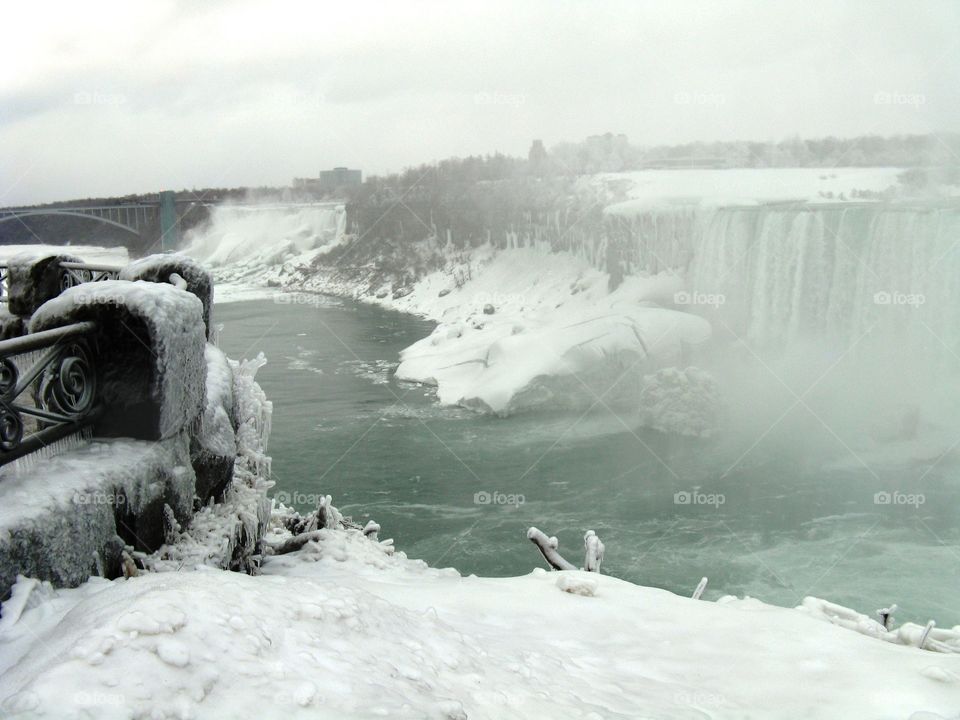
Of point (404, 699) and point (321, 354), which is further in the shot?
point (321, 354)

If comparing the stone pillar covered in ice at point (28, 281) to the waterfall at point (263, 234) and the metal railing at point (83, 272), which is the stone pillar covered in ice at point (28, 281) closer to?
the metal railing at point (83, 272)

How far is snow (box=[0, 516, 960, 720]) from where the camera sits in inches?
97.2

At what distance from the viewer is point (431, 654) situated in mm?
3461

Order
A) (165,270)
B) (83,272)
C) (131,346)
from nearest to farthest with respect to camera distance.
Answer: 1. (131,346)
2. (165,270)
3. (83,272)

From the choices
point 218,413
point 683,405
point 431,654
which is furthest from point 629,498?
point 431,654

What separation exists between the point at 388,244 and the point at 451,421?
31.5 metres

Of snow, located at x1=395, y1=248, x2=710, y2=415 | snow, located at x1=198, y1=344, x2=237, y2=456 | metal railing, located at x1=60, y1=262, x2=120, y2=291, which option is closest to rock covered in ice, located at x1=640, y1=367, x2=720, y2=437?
snow, located at x1=395, y1=248, x2=710, y2=415

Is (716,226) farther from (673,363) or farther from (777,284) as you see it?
(673,363)

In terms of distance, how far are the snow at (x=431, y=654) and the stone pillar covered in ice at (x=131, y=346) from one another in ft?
3.13

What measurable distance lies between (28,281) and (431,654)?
17.9ft

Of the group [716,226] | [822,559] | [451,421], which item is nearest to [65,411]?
[822,559]

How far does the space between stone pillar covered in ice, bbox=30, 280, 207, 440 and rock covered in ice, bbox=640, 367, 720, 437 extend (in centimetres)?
1859

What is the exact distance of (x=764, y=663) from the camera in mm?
4336

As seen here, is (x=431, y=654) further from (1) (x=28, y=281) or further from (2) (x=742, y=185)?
(2) (x=742, y=185)
